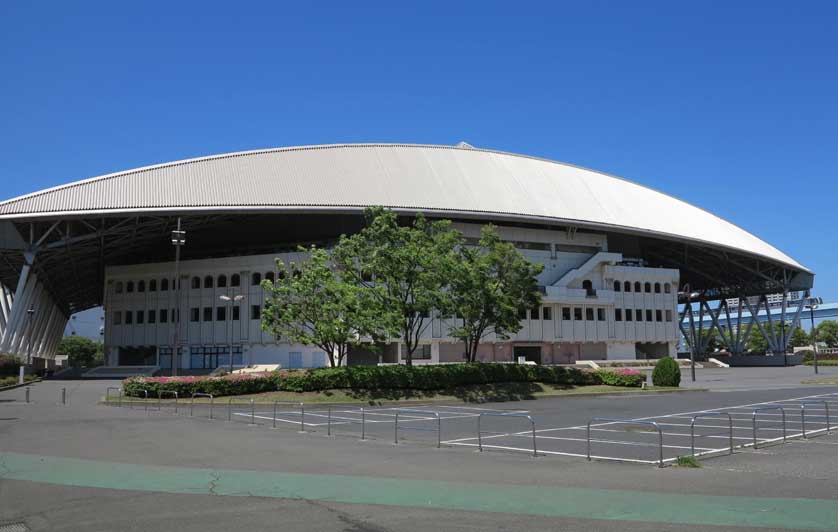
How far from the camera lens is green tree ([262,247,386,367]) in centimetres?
3491

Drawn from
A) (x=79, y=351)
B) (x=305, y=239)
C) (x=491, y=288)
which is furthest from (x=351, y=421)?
(x=79, y=351)

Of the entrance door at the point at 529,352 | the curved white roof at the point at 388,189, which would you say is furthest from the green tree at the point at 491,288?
the entrance door at the point at 529,352

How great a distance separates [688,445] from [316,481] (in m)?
9.62

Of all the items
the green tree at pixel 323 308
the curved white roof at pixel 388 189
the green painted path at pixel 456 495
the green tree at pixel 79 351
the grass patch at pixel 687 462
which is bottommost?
the green tree at pixel 79 351

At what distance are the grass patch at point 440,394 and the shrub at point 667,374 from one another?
175cm

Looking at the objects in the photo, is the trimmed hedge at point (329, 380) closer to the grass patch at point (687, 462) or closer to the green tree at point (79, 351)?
the grass patch at point (687, 462)

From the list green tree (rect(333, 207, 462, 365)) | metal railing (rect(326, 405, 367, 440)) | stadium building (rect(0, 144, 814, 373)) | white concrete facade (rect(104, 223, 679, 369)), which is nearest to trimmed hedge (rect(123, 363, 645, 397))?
green tree (rect(333, 207, 462, 365))

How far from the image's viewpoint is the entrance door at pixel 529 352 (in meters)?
71.1

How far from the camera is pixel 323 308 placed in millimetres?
35375

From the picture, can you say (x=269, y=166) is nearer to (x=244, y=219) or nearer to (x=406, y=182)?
(x=244, y=219)

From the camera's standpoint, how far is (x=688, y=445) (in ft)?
54.4

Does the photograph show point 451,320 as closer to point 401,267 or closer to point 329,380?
point 401,267

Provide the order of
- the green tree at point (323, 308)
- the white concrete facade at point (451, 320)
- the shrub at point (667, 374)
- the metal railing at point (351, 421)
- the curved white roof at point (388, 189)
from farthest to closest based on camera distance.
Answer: the white concrete facade at point (451, 320), the curved white roof at point (388, 189), the shrub at point (667, 374), the green tree at point (323, 308), the metal railing at point (351, 421)

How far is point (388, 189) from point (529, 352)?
23.3 metres
